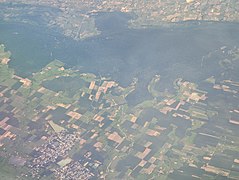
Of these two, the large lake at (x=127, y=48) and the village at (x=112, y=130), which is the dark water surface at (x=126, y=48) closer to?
the large lake at (x=127, y=48)

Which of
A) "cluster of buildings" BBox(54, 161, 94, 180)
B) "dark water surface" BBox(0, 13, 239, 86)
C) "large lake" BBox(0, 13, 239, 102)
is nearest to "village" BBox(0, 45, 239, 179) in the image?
"cluster of buildings" BBox(54, 161, 94, 180)

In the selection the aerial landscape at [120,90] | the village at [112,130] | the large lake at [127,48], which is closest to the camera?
the village at [112,130]

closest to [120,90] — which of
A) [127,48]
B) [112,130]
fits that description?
[112,130]

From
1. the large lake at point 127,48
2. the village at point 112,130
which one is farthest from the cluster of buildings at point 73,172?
the large lake at point 127,48

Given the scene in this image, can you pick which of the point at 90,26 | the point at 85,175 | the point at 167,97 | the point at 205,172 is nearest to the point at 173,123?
the point at 167,97

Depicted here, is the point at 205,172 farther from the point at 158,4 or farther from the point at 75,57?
the point at 158,4

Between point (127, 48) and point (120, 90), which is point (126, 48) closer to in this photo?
point (127, 48)

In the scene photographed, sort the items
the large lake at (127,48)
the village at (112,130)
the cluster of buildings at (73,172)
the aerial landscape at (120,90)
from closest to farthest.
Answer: the cluster of buildings at (73,172) → the village at (112,130) → the aerial landscape at (120,90) → the large lake at (127,48)

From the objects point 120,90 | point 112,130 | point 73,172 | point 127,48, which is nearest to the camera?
point 73,172

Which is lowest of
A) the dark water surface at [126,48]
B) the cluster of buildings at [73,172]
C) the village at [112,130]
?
the cluster of buildings at [73,172]

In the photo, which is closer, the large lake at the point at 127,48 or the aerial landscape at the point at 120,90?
the aerial landscape at the point at 120,90
